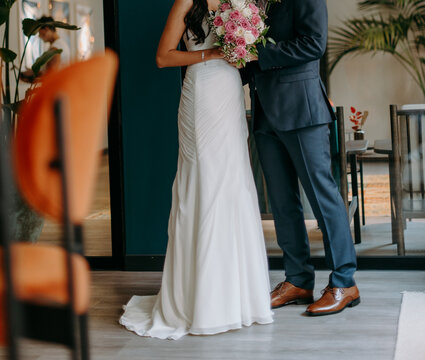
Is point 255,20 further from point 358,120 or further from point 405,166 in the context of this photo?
point 405,166

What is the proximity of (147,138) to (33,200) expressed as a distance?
2.81 metres

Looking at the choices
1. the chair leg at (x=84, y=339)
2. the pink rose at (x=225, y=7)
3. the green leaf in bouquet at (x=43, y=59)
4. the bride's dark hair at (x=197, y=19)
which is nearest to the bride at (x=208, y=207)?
the bride's dark hair at (x=197, y=19)

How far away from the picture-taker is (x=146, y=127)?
3.98 metres

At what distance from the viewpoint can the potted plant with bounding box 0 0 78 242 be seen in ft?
12.3

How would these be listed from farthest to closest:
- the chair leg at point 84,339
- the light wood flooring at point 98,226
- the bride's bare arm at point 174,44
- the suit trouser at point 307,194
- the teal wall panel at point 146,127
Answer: the light wood flooring at point 98,226 < the teal wall panel at point 146,127 < the suit trouser at point 307,194 < the bride's bare arm at point 174,44 < the chair leg at point 84,339

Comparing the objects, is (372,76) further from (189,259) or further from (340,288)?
(189,259)

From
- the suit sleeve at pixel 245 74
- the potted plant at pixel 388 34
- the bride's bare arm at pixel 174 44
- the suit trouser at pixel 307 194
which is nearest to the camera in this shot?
the bride's bare arm at pixel 174 44

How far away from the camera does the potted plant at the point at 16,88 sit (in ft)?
12.3

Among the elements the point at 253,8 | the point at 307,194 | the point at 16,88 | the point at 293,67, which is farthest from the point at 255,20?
the point at 16,88

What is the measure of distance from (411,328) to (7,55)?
8.60 ft

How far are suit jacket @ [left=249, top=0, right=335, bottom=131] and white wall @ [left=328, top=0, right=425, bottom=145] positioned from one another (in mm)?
741

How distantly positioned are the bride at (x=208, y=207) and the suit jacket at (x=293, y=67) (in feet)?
0.55

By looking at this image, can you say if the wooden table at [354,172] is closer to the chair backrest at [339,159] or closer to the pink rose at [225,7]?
the chair backrest at [339,159]

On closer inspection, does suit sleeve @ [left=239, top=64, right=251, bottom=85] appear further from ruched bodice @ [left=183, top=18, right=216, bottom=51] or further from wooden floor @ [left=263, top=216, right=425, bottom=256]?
wooden floor @ [left=263, top=216, right=425, bottom=256]
